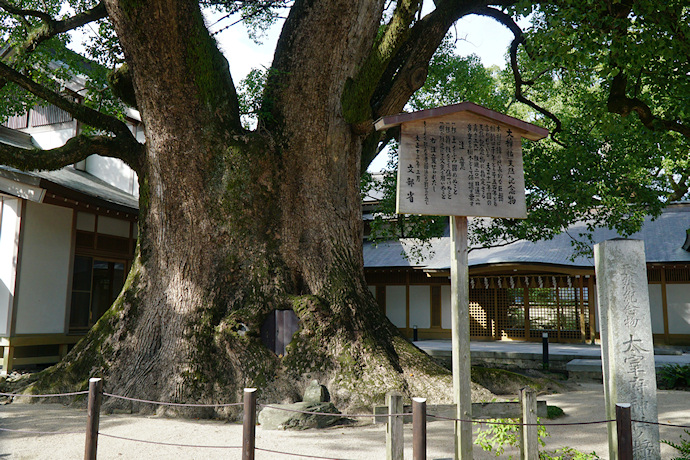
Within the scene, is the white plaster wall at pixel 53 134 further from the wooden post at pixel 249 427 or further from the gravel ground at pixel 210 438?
the wooden post at pixel 249 427

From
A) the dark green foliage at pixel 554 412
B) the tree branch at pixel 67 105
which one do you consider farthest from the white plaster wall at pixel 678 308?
the tree branch at pixel 67 105

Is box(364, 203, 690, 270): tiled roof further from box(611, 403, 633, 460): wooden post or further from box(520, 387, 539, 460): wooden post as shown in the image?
box(611, 403, 633, 460): wooden post

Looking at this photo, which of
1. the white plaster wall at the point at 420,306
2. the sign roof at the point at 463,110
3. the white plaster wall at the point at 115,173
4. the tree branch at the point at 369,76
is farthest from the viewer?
the white plaster wall at the point at 420,306

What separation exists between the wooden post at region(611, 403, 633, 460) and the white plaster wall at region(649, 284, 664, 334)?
15.1 meters

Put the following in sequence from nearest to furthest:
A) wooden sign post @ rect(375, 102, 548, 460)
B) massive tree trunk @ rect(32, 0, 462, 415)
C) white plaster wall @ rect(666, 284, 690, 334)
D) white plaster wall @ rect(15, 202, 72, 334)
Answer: wooden sign post @ rect(375, 102, 548, 460)
massive tree trunk @ rect(32, 0, 462, 415)
white plaster wall @ rect(15, 202, 72, 334)
white plaster wall @ rect(666, 284, 690, 334)

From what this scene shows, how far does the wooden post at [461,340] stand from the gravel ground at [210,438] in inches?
29.9

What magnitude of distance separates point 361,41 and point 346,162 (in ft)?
5.85

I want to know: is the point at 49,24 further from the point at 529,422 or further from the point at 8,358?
the point at 529,422

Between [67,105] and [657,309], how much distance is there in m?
17.2

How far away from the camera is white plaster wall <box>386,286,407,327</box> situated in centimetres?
2061

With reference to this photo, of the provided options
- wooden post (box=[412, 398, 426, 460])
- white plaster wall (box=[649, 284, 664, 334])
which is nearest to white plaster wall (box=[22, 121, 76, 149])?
wooden post (box=[412, 398, 426, 460])

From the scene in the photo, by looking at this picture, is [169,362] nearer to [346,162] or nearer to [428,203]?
[346,162]

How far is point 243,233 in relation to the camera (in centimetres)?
753

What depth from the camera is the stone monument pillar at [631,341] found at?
14.1 feet
